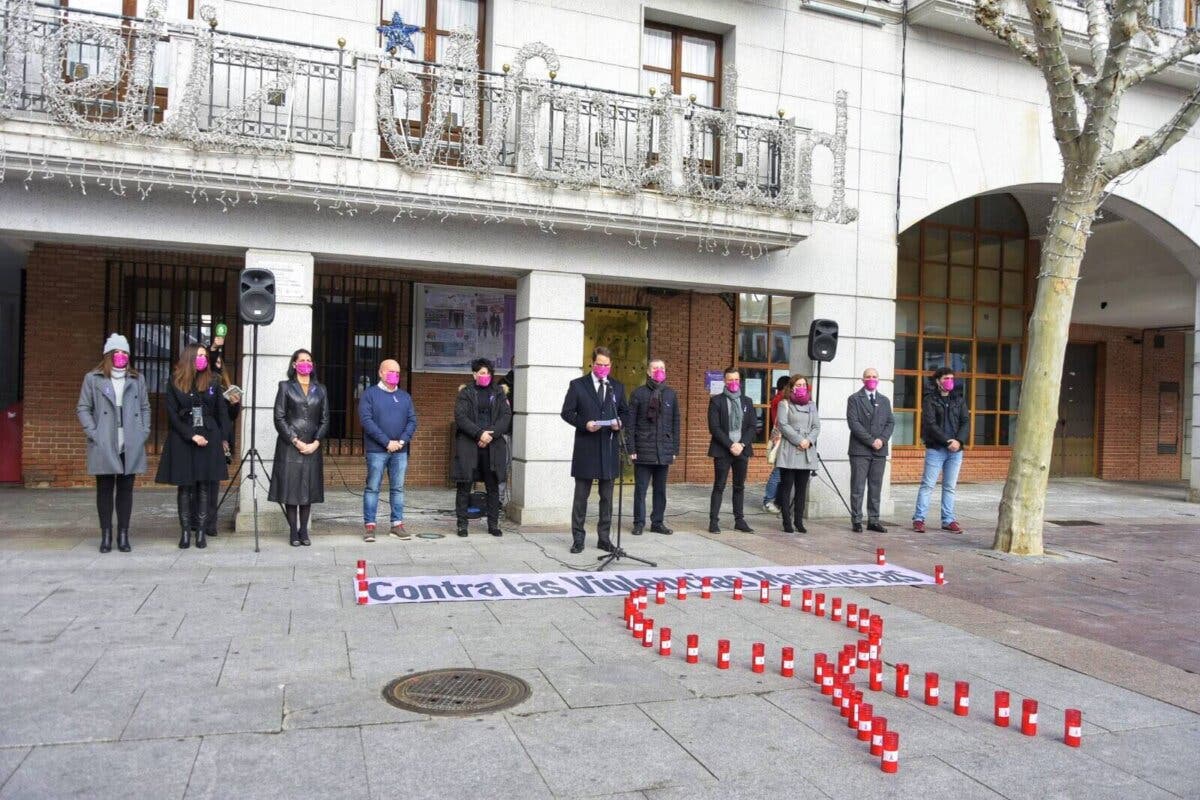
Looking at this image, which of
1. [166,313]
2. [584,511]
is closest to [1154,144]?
[584,511]

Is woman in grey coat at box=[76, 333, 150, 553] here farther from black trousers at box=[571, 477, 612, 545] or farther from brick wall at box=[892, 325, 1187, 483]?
brick wall at box=[892, 325, 1187, 483]

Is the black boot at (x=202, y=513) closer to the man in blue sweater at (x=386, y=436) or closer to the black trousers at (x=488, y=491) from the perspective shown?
the man in blue sweater at (x=386, y=436)

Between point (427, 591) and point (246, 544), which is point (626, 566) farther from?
point (246, 544)

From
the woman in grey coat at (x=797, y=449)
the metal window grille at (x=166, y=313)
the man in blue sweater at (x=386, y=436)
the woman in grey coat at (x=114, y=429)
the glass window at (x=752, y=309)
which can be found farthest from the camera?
the glass window at (x=752, y=309)

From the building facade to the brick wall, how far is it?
16.9 ft

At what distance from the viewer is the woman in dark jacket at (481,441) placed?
10.5m

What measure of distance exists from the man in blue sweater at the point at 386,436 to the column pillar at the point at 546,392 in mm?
1653

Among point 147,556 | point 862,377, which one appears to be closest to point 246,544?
point 147,556

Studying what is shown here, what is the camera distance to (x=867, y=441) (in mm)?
11820

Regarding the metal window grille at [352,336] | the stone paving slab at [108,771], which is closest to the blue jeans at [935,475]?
the metal window grille at [352,336]

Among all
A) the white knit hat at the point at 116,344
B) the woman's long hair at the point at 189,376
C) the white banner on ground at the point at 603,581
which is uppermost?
the white knit hat at the point at 116,344

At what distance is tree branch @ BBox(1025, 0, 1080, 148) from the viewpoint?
31.4 ft

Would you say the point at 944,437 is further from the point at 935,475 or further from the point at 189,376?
the point at 189,376

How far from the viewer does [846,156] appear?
1277 cm
